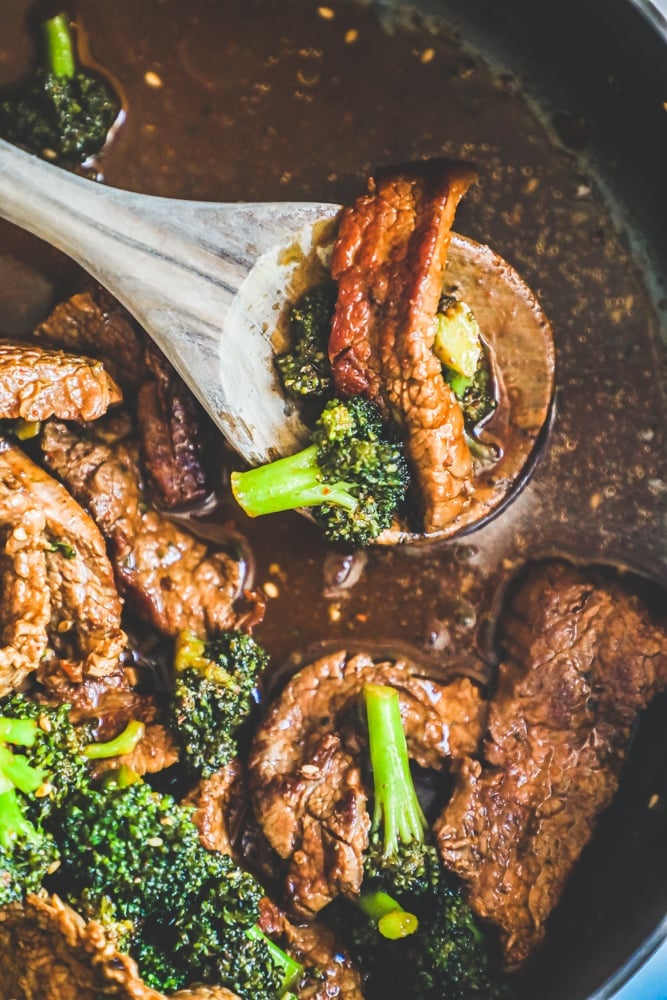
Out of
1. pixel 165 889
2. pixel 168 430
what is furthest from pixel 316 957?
pixel 168 430

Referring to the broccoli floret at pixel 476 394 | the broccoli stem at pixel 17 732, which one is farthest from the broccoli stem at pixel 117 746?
the broccoli floret at pixel 476 394

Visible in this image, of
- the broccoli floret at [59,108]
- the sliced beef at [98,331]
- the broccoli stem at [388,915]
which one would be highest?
the broccoli floret at [59,108]

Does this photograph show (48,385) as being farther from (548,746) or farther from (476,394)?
(548,746)

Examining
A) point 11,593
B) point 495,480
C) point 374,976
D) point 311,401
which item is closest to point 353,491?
point 311,401

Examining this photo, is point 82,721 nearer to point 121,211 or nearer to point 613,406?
point 121,211

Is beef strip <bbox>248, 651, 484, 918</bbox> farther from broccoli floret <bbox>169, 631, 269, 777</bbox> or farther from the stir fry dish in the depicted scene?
the stir fry dish

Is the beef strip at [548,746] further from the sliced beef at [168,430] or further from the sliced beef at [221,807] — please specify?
the sliced beef at [168,430]

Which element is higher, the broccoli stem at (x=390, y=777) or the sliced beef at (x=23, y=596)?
the sliced beef at (x=23, y=596)
